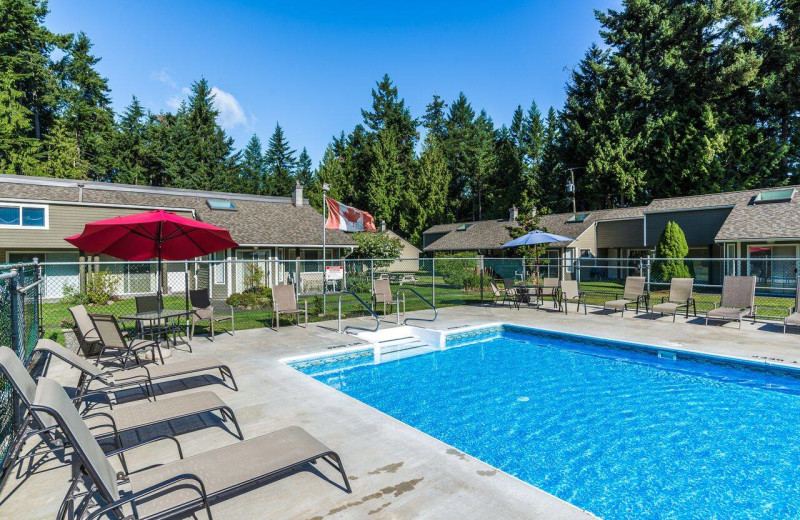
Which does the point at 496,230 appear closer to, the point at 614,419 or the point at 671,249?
the point at 671,249

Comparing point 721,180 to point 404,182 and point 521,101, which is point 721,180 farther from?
point 404,182

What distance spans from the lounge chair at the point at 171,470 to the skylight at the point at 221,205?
22.2 meters

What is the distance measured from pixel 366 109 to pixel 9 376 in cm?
5133

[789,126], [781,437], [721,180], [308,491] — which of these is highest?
[789,126]

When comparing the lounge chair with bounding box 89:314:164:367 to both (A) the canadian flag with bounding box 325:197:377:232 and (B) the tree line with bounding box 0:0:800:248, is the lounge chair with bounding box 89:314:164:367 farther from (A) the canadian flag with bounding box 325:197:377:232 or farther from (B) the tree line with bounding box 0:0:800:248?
(B) the tree line with bounding box 0:0:800:248

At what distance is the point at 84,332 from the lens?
698cm

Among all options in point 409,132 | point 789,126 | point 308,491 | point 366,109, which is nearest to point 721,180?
point 789,126

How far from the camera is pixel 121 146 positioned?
41.4 meters

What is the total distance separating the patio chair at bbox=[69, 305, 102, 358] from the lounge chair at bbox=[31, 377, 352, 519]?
413 centimetres

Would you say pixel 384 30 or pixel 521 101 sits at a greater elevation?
pixel 521 101

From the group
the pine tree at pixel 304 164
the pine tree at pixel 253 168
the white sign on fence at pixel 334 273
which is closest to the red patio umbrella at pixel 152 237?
the white sign on fence at pixel 334 273

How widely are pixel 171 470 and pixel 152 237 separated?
6147 millimetres

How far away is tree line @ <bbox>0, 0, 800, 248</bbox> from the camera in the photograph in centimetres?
3244

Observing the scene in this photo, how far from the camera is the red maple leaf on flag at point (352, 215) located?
1496 centimetres
